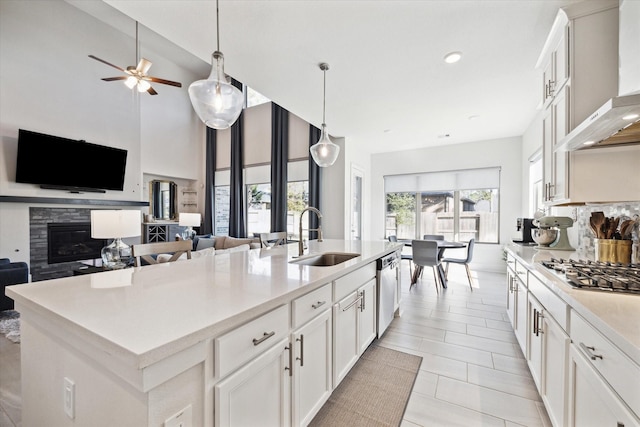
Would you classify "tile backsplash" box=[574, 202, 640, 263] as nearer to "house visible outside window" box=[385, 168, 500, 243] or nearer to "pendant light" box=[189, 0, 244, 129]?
"pendant light" box=[189, 0, 244, 129]

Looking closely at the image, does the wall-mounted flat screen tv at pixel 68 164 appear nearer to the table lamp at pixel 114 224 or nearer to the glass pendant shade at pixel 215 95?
the table lamp at pixel 114 224

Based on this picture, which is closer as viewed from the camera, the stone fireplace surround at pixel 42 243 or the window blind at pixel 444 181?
the stone fireplace surround at pixel 42 243

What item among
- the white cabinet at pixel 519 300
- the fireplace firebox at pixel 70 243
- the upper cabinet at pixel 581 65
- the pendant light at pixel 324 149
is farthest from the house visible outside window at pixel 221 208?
the upper cabinet at pixel 581 65

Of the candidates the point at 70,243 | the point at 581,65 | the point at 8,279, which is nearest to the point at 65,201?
the point at 70,243

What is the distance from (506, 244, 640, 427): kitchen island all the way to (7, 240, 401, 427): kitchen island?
1091 millimetres

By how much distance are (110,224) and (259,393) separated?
2.63 m

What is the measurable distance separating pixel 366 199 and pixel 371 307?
4.37 m

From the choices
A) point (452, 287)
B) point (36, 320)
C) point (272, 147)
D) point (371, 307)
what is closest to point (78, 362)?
point (36, 320)

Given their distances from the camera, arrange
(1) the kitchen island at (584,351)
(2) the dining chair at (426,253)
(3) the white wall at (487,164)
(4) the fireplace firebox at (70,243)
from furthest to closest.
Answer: (3) the white wall at (487,164)
(4) the fireplace firebox at (70,243)
(2) the dining chair at (426,253)
(1) the kitchen island at (584,351)

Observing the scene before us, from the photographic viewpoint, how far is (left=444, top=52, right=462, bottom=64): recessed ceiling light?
2545 mm

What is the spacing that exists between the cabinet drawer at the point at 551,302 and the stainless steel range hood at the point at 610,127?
88 cm

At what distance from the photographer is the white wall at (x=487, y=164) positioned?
17.5 feet

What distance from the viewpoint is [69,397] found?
905 millimetres

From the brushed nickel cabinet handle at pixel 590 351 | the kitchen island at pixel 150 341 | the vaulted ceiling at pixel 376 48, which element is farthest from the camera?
the vaulted ceiling at pixel 376 48
